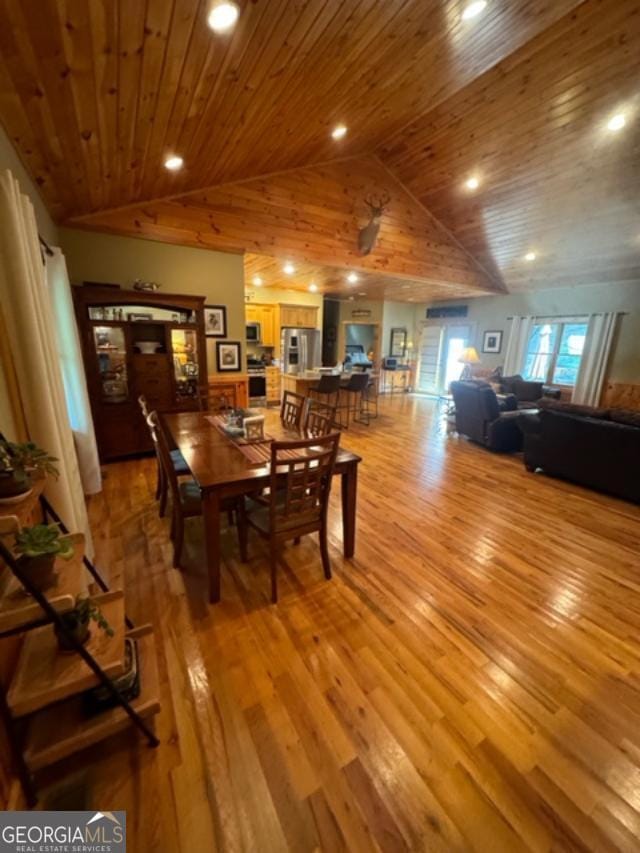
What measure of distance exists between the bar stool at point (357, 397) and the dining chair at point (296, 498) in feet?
12.5

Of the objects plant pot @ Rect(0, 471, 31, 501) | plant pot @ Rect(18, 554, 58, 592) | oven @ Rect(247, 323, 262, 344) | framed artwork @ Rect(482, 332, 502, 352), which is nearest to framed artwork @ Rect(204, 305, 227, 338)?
oven @ Rect(247, 323, 262, 344)

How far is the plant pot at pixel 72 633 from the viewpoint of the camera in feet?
3.67

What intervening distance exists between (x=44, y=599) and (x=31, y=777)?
2.20 ft

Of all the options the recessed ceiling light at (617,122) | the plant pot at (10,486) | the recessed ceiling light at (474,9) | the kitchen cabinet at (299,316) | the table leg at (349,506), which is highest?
the recessed ceiling light at (617,122)

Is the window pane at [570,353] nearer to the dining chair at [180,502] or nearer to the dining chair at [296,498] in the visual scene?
the dining chair at [296,498]

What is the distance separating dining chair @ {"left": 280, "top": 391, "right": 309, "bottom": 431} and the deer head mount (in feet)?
9.34

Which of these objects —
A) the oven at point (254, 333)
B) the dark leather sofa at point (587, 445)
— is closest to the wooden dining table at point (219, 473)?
the dark leather sofa at point (587, 445)

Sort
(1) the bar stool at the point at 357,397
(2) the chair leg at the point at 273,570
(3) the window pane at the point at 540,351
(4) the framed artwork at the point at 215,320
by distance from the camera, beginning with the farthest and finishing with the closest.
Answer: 1. (3) the window pane at the point at 540,351
2. (1) the bar stool at the point at 357,397
3. (4) the framed artwork at the point at 215,320
4. (2) the chair leg at the point at 273,570

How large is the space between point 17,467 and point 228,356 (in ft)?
13.1

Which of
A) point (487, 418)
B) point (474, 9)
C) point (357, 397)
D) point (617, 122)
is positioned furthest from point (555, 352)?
point (474, 9)

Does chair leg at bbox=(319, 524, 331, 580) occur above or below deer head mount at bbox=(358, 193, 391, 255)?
below

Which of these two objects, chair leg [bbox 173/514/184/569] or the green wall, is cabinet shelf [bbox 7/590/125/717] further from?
the green wall

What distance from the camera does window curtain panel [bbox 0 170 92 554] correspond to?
5.23ft

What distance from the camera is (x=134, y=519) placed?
2.90 m
